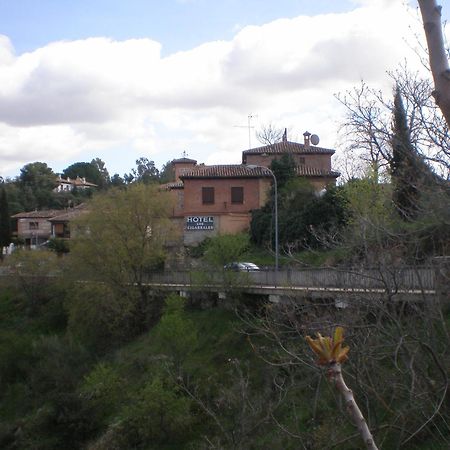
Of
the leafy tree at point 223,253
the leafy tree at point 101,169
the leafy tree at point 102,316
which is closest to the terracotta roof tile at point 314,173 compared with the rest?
the leafy tree at point 223,253

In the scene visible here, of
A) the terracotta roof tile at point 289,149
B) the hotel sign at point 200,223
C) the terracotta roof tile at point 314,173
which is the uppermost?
the terracotta roof tile at point 289,149

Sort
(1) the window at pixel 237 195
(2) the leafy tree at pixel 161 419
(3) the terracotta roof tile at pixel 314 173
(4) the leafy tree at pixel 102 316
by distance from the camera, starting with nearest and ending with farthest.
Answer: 1. (2) the leafy tree at pixel 161 419
2. (4) the leafy tree at pixel 102 316
3. (3) the terracotta roof tile at pixel 314 173
4. (1) the window at pixel 237 195

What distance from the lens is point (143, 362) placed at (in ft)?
113

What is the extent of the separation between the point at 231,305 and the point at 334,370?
3186 centimetres

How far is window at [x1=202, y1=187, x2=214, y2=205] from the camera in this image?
56.8 m

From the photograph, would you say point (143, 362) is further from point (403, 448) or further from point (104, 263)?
point (403, 448)

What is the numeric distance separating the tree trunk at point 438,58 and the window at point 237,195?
173 ft

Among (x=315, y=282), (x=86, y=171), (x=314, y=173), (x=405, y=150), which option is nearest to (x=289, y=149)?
(x=314, y=173)

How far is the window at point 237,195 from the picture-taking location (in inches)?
2232

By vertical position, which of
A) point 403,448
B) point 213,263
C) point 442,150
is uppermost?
point 442,150

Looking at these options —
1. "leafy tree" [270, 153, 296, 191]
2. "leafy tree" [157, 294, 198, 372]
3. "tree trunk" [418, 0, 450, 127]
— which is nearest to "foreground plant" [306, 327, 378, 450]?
"tree trunk" [418, 0, 450, 127]

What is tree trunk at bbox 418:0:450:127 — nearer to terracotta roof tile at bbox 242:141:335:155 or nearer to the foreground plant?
the foreground plant

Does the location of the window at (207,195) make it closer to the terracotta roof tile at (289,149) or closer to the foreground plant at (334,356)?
the terracotta roof tile at (289,149)

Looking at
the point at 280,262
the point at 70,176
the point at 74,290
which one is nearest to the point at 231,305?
the point at 280,262
